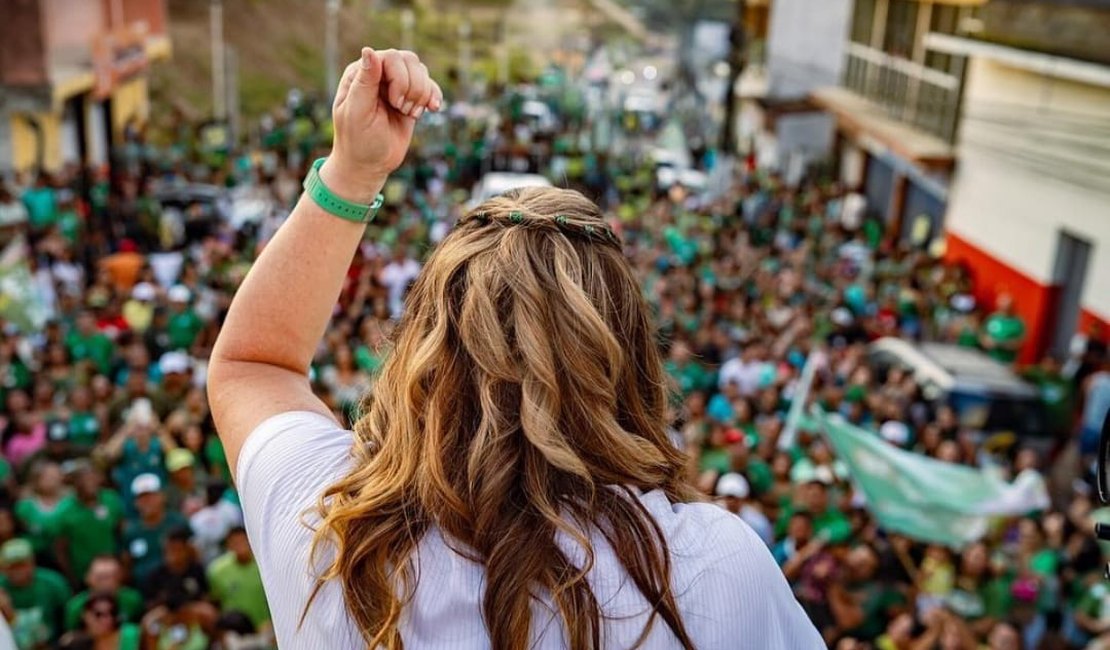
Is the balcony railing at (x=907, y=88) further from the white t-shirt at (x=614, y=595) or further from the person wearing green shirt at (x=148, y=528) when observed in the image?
the white t-shirt at (x=614, y=595)

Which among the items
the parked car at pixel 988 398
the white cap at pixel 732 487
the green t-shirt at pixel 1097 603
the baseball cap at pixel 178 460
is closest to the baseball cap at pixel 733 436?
the white cap at pixel 732 487

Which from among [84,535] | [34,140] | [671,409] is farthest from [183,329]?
[34,140]

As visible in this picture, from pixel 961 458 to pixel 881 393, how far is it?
138 cm

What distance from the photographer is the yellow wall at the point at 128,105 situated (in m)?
25.5

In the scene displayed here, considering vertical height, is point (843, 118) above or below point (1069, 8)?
below

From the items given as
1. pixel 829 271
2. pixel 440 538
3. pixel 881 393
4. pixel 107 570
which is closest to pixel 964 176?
pixel 829 271

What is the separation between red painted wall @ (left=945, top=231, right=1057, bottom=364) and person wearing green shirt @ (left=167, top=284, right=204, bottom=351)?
8669 mm

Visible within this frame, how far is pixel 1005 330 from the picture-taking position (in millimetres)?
12453

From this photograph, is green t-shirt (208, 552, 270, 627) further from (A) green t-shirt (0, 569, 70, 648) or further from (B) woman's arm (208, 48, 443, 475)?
(B) woman's arm (208, 48, 443, 475)

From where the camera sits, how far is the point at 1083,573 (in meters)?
7.09

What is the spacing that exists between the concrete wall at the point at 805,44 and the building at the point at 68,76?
1396 centimetres

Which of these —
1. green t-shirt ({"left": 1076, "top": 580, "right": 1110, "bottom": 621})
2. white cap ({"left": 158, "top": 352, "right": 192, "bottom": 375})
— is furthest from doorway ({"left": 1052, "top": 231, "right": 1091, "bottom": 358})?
white cap ({"left": 158, "top": 352, "right": 192, "bottom": 375})

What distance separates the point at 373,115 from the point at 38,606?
5.16 meters

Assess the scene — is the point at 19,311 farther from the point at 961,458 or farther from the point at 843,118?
the point at 843,118
